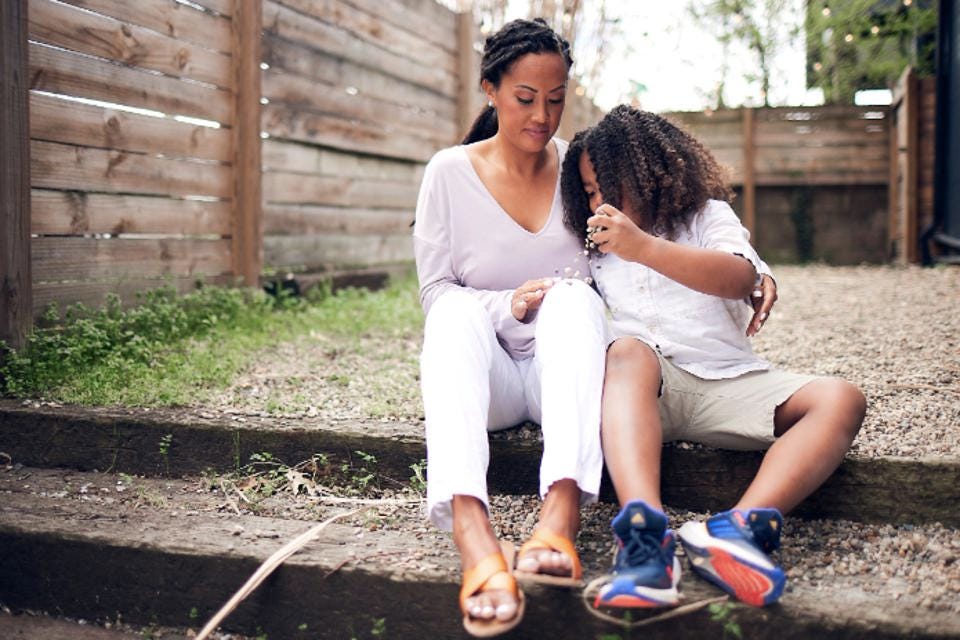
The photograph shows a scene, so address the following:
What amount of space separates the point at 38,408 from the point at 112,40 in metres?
1.56

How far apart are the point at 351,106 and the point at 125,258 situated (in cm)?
208

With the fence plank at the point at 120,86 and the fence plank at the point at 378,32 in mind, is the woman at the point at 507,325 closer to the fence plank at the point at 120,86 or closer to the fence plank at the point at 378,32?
the fence plank at the point at 120,86

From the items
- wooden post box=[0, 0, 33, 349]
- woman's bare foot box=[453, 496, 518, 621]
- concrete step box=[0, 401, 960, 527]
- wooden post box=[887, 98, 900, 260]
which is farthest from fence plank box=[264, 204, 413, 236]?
wooden post box=[887, 98, 900, 260]

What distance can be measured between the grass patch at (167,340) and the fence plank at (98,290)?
1.4 inches

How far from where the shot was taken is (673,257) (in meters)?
2.04

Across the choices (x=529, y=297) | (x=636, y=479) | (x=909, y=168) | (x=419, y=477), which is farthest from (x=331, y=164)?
(x=909, y=168)

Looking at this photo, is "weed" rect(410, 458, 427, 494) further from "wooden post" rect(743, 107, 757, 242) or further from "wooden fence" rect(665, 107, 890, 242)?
"wooden post" rect(743, 107, 757, 242)

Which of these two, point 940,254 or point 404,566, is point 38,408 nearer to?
point 404,566

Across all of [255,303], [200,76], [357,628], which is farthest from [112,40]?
[357,628]

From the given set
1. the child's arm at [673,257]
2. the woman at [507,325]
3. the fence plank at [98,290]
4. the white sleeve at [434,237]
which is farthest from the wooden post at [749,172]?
the child's arm at [673,257]

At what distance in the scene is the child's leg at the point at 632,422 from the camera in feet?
5.96

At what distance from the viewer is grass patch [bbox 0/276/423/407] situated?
2842 mm

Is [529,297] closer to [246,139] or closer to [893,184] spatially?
[246,139]

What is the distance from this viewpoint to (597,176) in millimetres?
2330
